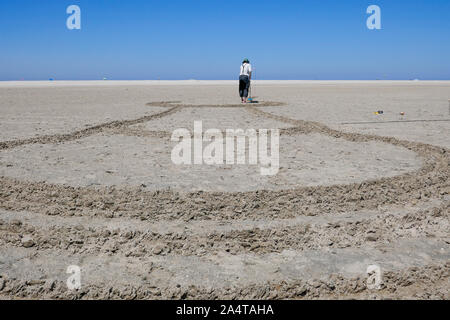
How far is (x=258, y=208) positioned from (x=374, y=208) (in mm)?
1065

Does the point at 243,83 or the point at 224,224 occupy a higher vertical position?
the point at 243,83

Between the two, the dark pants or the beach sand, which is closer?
the beach sand

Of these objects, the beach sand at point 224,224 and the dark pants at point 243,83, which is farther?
the dark pants at point 243,83

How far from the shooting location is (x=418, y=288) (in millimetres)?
2314

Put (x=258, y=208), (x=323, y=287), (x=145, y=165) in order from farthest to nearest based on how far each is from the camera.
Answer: (x=145, y=165)
(x=258, y=208)
(x=323, y=287)

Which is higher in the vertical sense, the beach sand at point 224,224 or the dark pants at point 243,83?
the dark pants at point 243,83

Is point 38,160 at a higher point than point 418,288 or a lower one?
higher

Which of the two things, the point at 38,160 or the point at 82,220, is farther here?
the point at 38,160

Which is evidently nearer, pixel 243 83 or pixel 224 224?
pixel 224 224

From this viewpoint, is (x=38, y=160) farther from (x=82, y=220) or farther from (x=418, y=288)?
(x=418, y=288)

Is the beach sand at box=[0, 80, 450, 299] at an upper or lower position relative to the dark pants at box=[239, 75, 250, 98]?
lower
